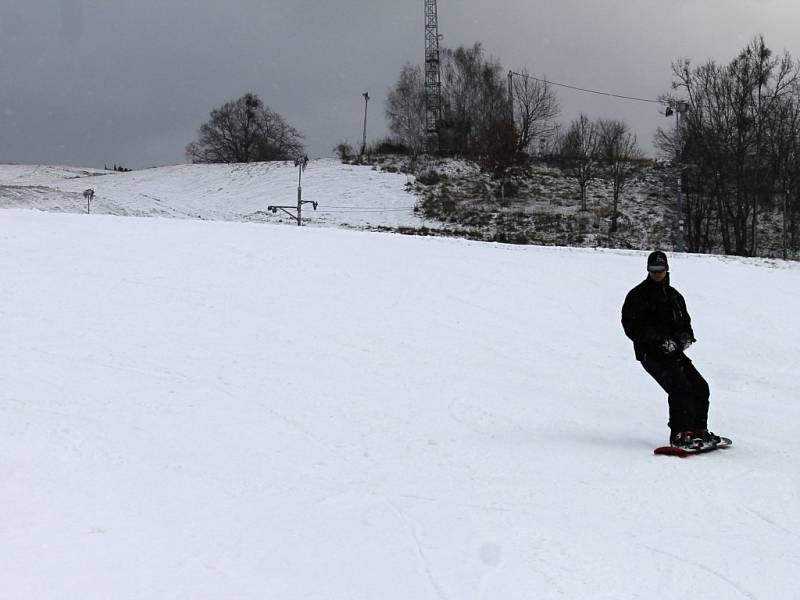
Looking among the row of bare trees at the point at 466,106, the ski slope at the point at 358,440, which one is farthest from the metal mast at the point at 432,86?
the ski slope at the point at 358,440

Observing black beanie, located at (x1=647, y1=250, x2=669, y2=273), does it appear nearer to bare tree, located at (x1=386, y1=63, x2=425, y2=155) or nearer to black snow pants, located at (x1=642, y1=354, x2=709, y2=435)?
black snow pants, located at (x1=642, y1=354, x2=709, y2=435)

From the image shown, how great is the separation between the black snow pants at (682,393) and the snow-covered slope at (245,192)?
95.5 ft

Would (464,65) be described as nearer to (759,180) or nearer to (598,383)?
(759,180)

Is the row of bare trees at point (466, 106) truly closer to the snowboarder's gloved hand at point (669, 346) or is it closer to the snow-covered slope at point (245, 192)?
the snow-covered slope at point (245, 192)

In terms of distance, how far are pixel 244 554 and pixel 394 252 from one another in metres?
13.2

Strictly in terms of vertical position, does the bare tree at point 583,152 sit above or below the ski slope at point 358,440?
above

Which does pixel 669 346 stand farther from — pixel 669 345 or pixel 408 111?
pixel 408 111

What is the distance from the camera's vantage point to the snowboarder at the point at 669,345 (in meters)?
6.19

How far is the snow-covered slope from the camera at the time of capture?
37250 millimetres

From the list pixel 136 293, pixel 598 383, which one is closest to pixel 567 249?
pixel 598 383

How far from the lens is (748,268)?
18.2 meters

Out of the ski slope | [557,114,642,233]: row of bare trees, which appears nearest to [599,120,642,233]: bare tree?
[557,114,642,233]: row of bare trees

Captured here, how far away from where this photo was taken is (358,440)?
20.4 feet

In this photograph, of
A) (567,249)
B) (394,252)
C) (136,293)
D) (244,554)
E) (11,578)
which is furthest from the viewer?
(567,249)
